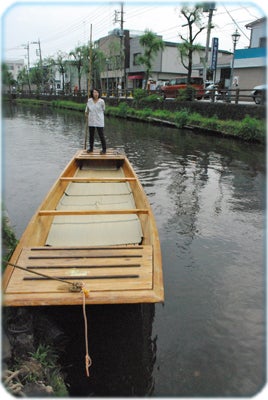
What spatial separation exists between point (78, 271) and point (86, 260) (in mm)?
230

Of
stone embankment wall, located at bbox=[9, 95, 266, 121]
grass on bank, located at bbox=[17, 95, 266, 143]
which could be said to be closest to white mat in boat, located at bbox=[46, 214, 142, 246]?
grass on bank, located at bbox=[17, 95, 266, 143]

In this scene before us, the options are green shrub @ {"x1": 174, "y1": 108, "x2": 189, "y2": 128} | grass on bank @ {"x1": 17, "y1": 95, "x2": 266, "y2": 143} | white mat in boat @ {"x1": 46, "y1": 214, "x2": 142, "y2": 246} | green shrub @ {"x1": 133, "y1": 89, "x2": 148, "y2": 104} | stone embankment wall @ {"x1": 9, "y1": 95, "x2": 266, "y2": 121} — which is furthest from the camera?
green shrub @ {"x1": 133, "y1": 89, "x2": 148, "y2": 104}

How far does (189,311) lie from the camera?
401 cm

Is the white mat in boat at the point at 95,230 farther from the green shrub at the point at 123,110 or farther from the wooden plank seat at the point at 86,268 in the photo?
the green shrub at the point at 123,110

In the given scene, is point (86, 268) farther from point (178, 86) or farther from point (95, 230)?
point (178, 86)

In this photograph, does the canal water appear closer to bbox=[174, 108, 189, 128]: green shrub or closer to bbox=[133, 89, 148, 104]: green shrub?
bbox=[174, 108, 189, 128]: green shrub

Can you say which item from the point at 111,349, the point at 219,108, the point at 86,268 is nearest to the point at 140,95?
the point at 219,108

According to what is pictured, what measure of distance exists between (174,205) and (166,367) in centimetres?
467

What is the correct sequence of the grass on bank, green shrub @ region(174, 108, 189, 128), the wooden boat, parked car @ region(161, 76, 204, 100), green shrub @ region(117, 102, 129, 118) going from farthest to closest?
1. parked car @ region(161, 76, 204, 100)
2. green shrub @ region(117, 102, 129, 118)
3. green shrub @ region(174, 108, 189, 128)
4. the grass on bank
5. the wooden boat

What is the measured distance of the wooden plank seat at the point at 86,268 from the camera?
2.93m

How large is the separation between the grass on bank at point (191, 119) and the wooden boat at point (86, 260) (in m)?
→ 11.1

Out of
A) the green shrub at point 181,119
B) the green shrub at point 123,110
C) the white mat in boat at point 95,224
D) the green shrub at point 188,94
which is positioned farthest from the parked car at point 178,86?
the white mat in boat at point 95,224

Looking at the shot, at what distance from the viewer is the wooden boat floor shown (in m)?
2.83

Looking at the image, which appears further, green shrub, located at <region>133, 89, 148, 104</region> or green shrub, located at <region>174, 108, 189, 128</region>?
green shrub, located at <region>133, 89, 148, 104</region>
